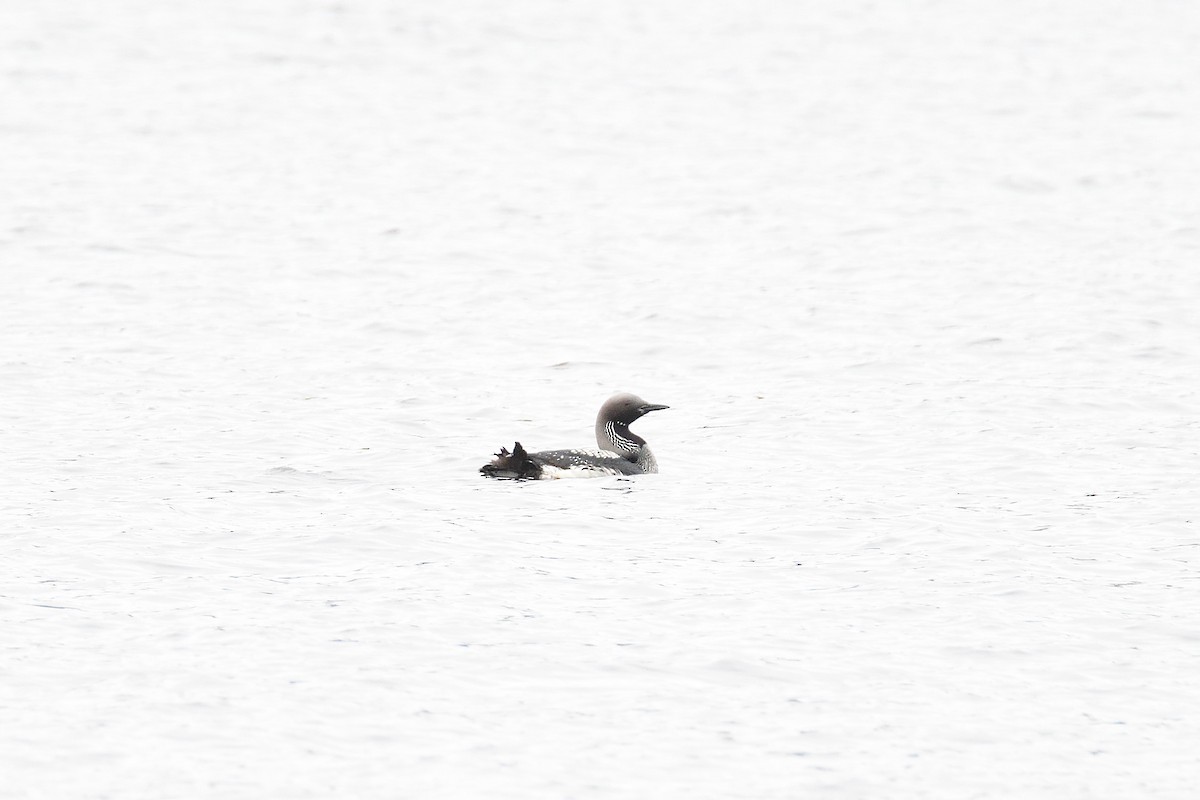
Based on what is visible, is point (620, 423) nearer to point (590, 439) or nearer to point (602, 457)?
point (602, 457)

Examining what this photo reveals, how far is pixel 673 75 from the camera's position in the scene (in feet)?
149

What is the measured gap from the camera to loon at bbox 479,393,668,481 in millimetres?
15125

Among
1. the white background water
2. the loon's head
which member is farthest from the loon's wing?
the loon's head

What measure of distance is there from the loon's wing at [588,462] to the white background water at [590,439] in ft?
1.02

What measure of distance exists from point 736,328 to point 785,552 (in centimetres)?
979

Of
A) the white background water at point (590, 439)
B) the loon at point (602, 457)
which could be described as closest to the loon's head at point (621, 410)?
the loon at point (602, 457)

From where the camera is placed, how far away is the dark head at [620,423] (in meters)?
16.3

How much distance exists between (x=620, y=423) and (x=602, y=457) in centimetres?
80

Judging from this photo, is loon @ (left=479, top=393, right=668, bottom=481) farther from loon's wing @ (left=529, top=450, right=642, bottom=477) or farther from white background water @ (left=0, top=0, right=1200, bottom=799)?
white background water @ (left=0, top=0, right=1200, bottom=799)

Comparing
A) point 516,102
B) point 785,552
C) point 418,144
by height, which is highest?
point 516,102

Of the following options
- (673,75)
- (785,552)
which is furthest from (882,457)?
(673,75)

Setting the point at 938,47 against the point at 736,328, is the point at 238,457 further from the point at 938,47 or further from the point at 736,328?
the point at 938,47

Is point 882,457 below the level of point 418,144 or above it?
below

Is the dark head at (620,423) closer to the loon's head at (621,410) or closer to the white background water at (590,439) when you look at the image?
the loon's head at (621,410)
